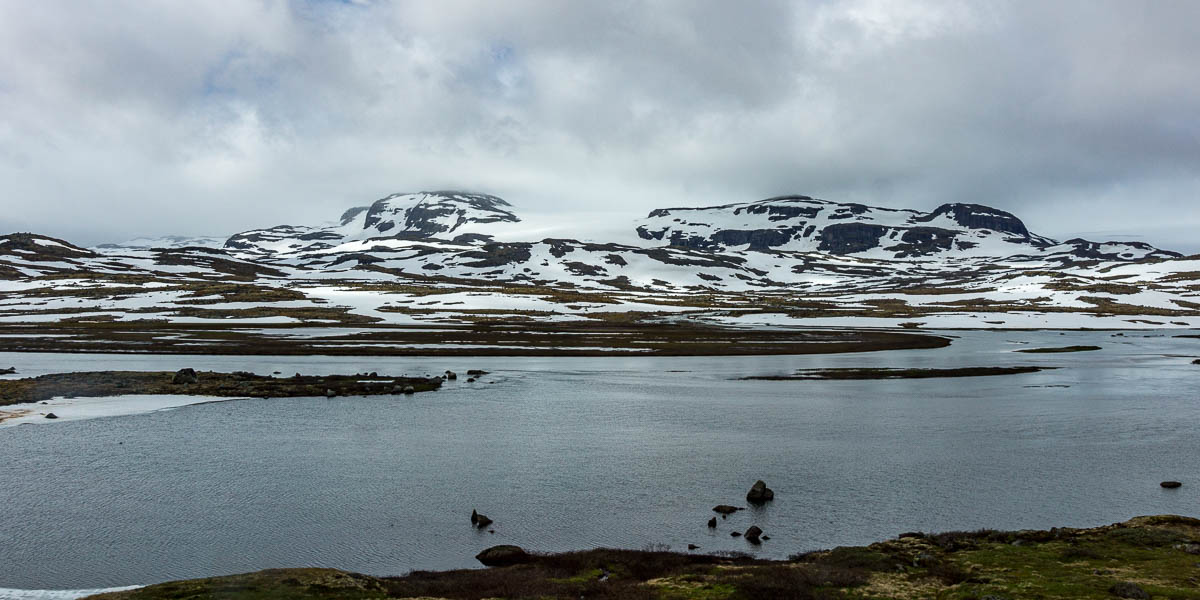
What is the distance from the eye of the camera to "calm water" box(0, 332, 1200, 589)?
75.2 feet

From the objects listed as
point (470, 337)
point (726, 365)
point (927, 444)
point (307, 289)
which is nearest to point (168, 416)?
point (927, 444)

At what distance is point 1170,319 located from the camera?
5595 inches

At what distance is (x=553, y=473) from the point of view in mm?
30719

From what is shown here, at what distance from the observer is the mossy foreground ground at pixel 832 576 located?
17453 millimetres

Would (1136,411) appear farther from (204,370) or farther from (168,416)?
(204,370)

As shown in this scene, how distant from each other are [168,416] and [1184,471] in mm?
50523

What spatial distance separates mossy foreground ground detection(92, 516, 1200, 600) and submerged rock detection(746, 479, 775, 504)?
17.1ft

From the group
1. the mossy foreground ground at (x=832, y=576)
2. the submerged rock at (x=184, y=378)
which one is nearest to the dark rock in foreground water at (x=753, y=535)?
the mossy foreground ground at (x=832, y=576)

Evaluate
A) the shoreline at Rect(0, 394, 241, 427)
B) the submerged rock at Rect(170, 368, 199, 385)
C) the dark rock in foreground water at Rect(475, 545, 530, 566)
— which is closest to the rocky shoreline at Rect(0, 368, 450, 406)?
the submerged rock at Rect(170, 368, 199, 385)

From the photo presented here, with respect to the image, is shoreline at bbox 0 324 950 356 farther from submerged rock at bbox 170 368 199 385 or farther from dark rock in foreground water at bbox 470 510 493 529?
dark rock in foreground water at bbox 470 510 493 529

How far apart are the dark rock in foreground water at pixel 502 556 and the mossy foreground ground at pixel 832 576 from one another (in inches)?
19.3

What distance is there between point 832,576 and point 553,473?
14.3 meters

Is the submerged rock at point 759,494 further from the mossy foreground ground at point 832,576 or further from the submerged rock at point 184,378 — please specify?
the submerged rock at point 184,378

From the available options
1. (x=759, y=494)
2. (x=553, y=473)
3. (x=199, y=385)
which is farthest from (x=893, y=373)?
(x=199, y=385)
